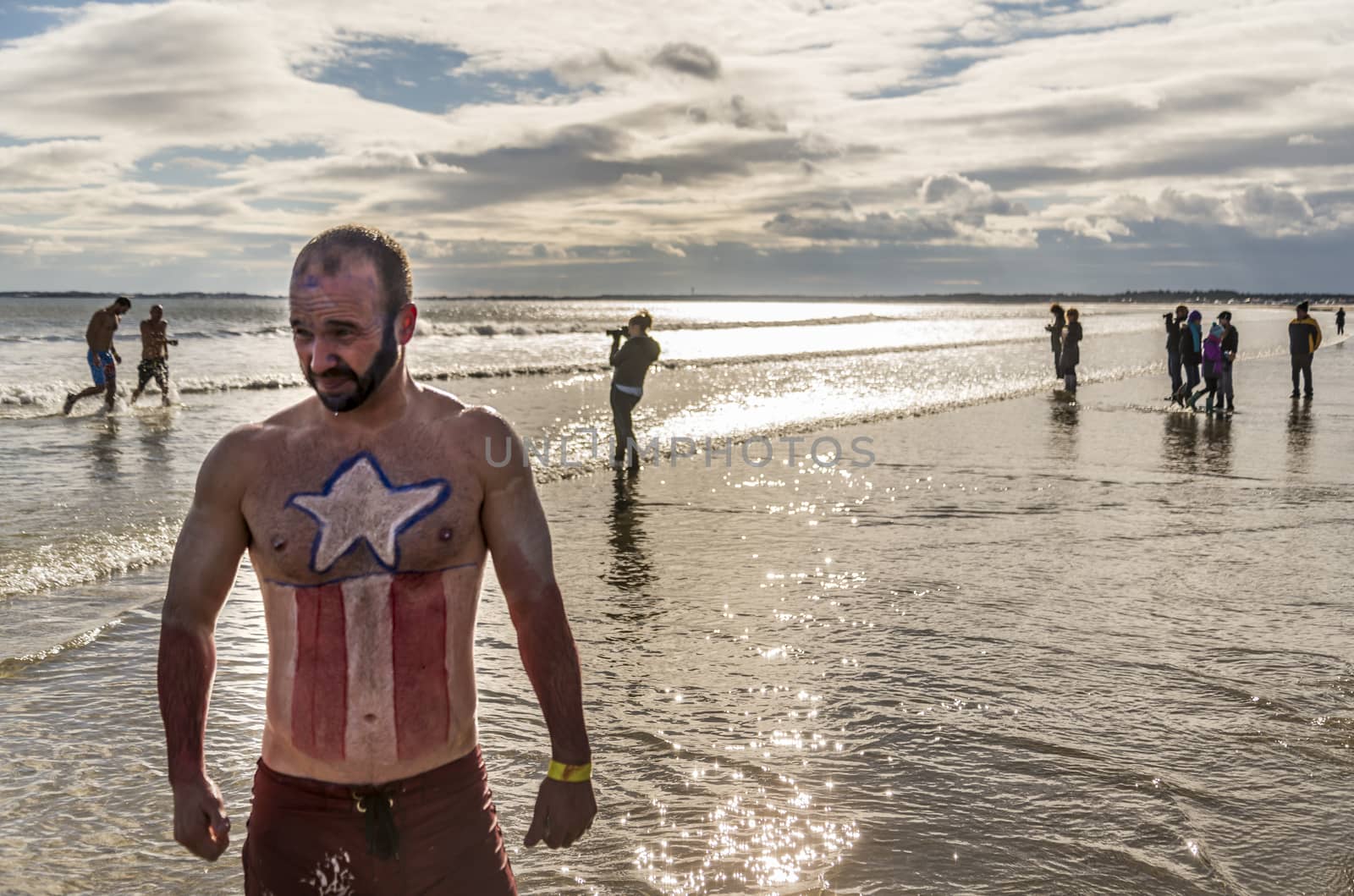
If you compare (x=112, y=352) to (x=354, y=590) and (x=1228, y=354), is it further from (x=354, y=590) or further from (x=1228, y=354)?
(x=354, y=590)

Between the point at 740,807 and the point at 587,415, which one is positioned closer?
the point at 740,807

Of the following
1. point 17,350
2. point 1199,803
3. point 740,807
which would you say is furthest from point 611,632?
Answer: point 17,350

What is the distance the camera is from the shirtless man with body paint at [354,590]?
7.08 ft

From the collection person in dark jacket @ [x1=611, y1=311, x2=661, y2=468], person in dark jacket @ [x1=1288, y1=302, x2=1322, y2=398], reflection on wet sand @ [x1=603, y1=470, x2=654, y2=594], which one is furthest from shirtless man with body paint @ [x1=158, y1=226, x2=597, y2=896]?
person in dark jacket @ [x1=1288, y1=302, x2=1322, y2=398]

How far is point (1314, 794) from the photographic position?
14.3 ft

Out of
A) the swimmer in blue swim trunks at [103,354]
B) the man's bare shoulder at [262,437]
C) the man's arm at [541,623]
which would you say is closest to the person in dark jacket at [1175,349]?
the swimmer in blue swim trunks at [103,354]

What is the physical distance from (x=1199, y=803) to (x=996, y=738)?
872 millimetres

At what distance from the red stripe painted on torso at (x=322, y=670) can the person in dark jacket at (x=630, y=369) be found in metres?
10.5

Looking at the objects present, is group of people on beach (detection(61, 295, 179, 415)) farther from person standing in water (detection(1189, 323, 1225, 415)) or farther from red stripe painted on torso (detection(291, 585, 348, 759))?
red stripe painted on torso (detection(291, 585, 348, 759))

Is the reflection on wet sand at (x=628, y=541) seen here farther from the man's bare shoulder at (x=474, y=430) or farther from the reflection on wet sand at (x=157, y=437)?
the reflection on wet sand at (x=157, y=437)

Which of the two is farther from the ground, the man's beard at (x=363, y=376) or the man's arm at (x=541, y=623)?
the man's beard at (x=363, y=376)

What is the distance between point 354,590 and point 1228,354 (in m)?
20.2

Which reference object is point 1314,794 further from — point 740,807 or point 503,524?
point 503,524

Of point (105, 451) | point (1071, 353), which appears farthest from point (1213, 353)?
point (105, 451)
